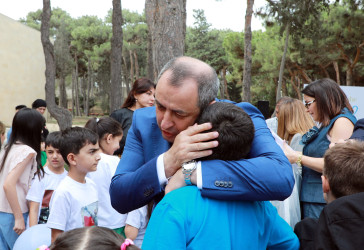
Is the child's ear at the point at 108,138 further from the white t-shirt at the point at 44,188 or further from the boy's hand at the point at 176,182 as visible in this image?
the boy's hand at the point at 176,182

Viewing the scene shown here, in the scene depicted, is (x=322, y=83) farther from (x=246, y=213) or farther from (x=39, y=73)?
(x=39, y=73)

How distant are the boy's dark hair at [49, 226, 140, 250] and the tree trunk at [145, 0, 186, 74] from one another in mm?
4307

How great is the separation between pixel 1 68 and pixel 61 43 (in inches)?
524

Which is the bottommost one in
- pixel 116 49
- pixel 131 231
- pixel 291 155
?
pixel 131 231

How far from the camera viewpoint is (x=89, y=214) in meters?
3.22

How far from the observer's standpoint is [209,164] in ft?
5.11

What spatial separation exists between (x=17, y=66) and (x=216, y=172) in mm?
29359

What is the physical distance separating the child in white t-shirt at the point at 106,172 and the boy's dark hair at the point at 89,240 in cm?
214

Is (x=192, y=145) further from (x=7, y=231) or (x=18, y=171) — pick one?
(x=7, y=231)

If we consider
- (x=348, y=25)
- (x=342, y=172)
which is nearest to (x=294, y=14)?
(x=348, y=25)

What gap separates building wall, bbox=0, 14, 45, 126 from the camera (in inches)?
1060

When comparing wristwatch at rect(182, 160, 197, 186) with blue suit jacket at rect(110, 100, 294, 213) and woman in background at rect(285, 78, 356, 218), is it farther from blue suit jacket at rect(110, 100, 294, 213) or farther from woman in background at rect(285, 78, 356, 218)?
woman in background at rect(285, 78, 356, 218)

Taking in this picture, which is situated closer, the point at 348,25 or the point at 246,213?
the point at 246,213

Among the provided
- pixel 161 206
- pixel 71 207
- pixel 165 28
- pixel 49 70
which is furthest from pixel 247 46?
pixel 161 206
